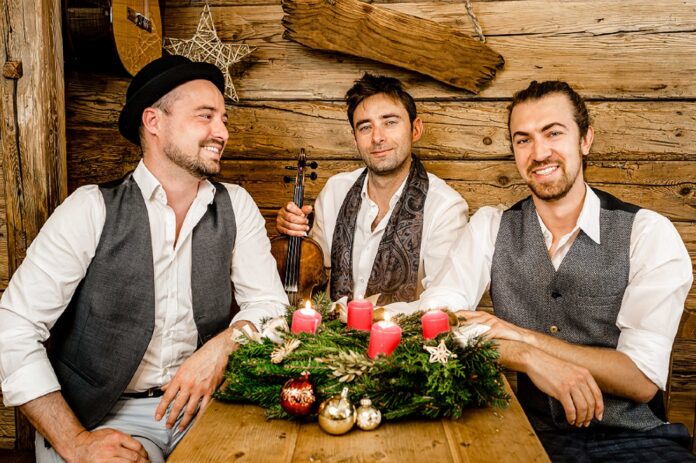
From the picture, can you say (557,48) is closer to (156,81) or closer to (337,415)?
(156,81)

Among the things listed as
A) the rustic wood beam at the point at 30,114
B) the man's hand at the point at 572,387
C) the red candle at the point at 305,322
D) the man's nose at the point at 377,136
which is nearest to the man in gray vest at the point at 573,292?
the man's hand at the point at 572,387

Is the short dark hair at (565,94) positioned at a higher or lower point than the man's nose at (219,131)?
higher

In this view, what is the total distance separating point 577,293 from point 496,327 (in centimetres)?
41

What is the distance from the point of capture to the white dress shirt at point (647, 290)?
1.81m

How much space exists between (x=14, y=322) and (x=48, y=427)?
0.36 m

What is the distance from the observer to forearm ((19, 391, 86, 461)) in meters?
1.68

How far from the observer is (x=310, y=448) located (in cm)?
124

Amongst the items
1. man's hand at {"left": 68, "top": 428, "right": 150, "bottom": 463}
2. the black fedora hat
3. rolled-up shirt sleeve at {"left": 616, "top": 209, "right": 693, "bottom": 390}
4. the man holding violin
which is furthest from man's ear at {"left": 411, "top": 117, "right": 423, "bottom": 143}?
man's hand at {"left": 68, "top": 428, "right": 150, "bottom": 463}

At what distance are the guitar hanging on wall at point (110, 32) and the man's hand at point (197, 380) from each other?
5.11ft

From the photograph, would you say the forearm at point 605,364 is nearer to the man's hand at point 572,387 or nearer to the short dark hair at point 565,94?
the man's hand at point 572,387

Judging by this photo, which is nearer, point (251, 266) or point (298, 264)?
point (251, 266)

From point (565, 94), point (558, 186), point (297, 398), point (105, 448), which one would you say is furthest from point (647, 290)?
point (105, 448)

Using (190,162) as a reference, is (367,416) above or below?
below

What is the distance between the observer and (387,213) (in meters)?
2.87
